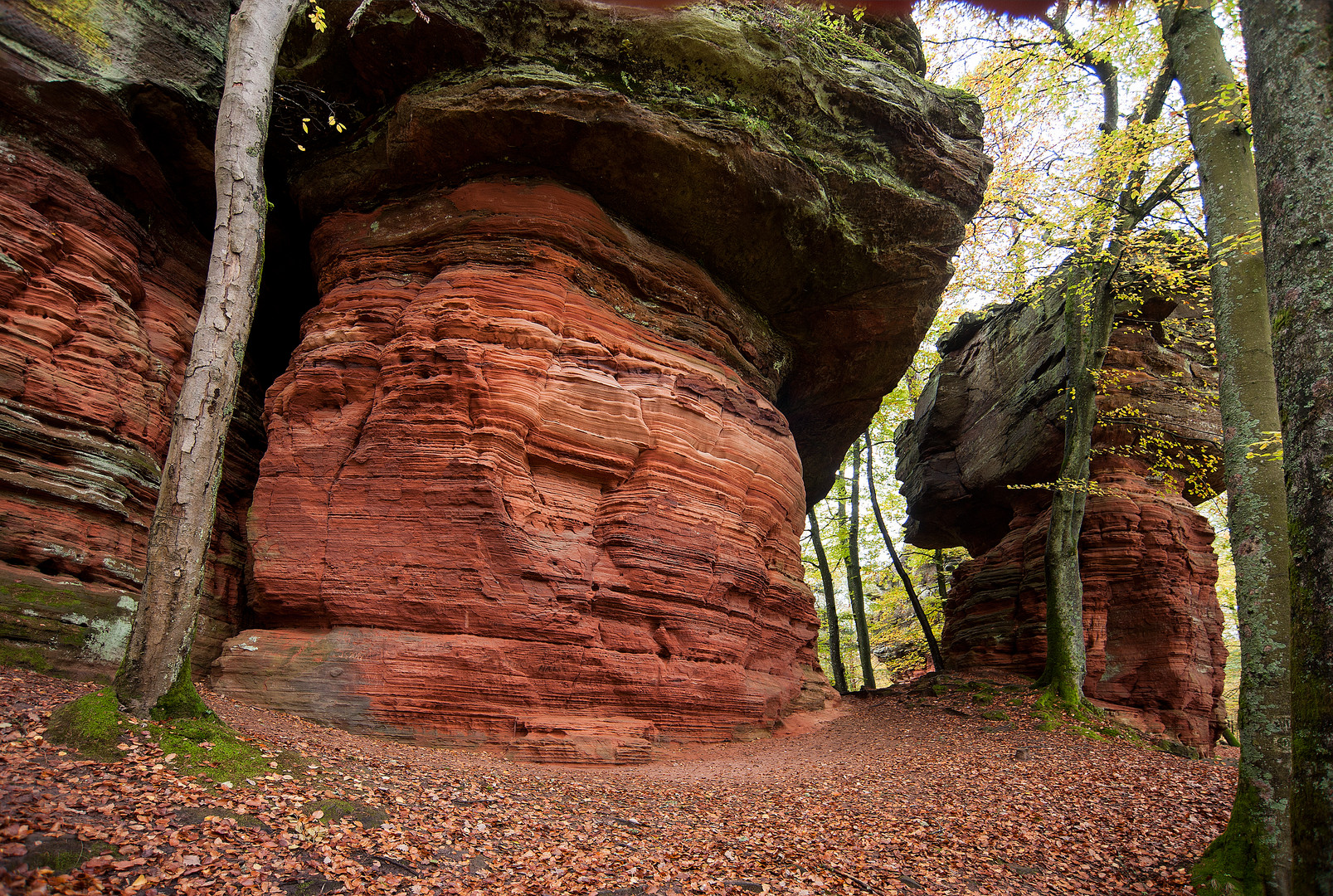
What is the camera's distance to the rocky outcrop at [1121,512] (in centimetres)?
1547

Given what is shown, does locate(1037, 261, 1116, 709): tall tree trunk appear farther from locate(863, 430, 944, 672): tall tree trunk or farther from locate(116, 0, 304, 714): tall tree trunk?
locate(116, 0, 304, 714): tall tree trunk

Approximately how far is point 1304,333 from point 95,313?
44.5 feet

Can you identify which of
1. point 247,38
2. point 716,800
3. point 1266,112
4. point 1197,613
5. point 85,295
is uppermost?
point 247,38

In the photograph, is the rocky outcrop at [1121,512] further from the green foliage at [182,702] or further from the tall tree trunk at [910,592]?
the green foliage at [182,702]

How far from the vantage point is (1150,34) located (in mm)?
12914

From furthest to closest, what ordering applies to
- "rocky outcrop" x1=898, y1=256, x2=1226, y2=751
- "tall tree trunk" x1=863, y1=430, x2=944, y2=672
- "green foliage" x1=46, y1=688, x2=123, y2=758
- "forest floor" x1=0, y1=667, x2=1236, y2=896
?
"tall tree trunk" x1=863, y1=430, x2=944, y2=672, "rocky outcrop" x1=898, y1=256, x2=1226, y2=751, "green foliage" x1=46, y1=688, x2=123, y2=758, "forest floor" x1=0, y1=667, x2=1236, y2=896

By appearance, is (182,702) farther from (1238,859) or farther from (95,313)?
(1238,859)

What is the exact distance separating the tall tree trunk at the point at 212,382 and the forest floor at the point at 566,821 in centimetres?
85

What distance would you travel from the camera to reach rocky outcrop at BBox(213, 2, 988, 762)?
9445 millimetres

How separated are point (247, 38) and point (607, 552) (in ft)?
26.3

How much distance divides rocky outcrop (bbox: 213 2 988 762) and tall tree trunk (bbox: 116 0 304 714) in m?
3.36

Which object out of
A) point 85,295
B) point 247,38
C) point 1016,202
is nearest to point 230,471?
point 85,295

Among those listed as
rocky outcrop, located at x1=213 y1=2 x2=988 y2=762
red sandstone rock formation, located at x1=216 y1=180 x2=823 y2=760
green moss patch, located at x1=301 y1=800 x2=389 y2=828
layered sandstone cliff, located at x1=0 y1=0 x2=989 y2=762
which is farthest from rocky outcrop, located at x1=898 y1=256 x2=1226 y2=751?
green moss patch, located at x1=301 y1=800 x2=389 y2=828

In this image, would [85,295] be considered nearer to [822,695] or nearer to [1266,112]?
[1266,112]
